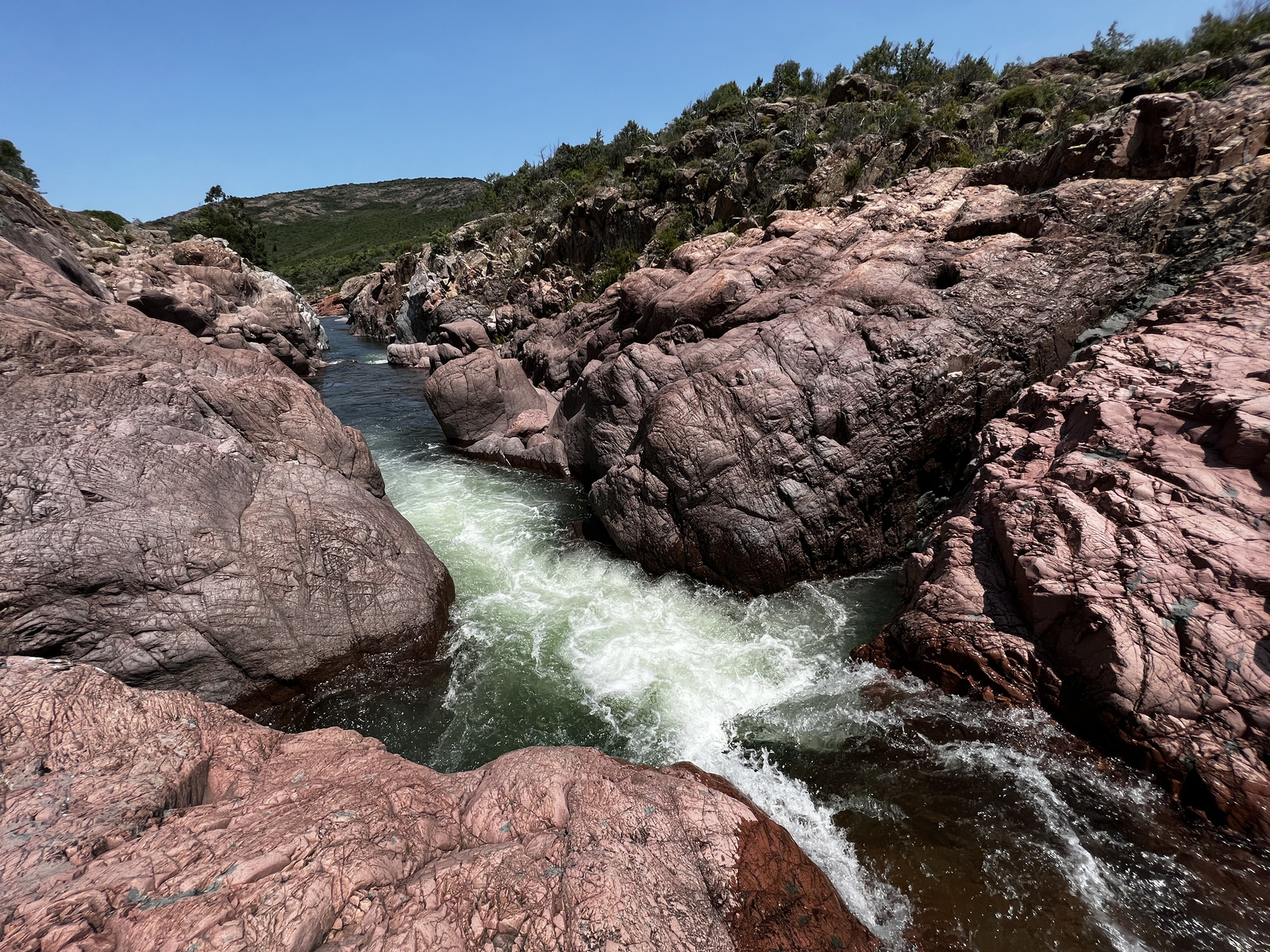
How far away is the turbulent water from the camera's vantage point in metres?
3.94

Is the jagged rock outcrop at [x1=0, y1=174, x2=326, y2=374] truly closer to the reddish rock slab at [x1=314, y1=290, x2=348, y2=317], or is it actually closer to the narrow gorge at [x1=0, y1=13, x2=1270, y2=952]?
the narrow gorge at [x1=0, y1=13, x2=1270, y2=952]

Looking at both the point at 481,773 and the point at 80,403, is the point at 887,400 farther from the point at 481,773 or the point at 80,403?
the point at 80,403

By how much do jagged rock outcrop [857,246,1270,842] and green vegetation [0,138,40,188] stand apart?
202 ft

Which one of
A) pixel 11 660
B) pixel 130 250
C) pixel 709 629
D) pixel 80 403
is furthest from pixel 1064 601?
pixel 130 250

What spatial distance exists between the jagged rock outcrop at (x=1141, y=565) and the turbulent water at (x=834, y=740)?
0.44 meters

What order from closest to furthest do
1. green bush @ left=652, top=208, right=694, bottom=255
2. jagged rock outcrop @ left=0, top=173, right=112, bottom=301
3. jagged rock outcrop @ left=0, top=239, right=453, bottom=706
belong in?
jagged rock outcrop @ left=0, top=239, right=453, bottom=706 < jagged rock outcrop @ left=0, top=173, right=112, bottom=301 < green bush @ left=652, top=208, right=694, bottom=255

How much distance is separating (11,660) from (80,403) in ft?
13.8

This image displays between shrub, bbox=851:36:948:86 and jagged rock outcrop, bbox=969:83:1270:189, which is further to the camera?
shrub, bbox=851:36:948:86

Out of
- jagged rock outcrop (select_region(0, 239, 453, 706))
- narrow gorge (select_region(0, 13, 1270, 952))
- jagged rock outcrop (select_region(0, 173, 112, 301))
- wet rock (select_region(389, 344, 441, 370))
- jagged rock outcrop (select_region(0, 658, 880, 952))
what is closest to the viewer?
jagged rock outcrop (select_region(0, 658, 880, 952))

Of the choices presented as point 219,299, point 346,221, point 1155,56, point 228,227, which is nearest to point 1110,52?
point 1155,56

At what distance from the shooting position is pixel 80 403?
22.6 ft

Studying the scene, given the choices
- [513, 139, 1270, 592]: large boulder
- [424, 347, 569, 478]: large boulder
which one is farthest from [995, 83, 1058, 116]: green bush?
[424, 347, 569, 478]: large boulder

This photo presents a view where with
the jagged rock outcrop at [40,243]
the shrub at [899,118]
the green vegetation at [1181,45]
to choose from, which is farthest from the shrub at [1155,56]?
the jagged rock outcrop at [40,243]

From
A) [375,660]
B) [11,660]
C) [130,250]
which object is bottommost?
[375,660]
